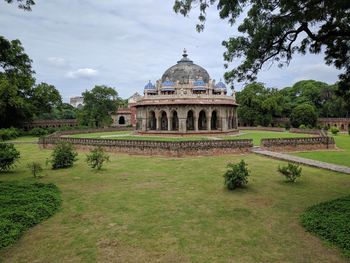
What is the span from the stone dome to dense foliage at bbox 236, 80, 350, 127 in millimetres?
9234

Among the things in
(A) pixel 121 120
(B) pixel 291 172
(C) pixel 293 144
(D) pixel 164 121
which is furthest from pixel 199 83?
(A) pixel 121 120

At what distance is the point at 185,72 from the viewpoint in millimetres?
42469

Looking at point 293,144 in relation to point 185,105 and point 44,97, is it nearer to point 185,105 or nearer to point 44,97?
point 185,105

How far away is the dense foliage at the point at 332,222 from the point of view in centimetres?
657

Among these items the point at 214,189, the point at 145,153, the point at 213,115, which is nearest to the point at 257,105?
the point at 213,115

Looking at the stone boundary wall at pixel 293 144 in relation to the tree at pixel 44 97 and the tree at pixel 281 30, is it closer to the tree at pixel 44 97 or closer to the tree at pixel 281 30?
the tree at pixel 281 30

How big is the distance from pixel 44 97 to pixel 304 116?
126 feet

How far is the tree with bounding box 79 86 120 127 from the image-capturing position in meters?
49.5

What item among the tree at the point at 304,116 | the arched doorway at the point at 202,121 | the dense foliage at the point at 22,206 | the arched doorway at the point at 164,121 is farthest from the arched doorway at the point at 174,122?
the dense foliage at the point at 22,206

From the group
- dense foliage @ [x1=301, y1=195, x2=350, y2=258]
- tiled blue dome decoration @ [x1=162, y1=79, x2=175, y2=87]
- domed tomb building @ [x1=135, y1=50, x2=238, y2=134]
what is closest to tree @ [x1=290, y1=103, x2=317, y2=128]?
domed tomb building @ [x1=135, y1=50, x2=238, y2=134]

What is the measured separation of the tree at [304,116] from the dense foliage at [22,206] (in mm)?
42908

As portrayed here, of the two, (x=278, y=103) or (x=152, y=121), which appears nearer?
(x=152, y=121)

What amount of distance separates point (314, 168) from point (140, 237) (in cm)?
1147

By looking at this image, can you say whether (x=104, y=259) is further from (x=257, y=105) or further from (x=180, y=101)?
(x=257, y=105)
